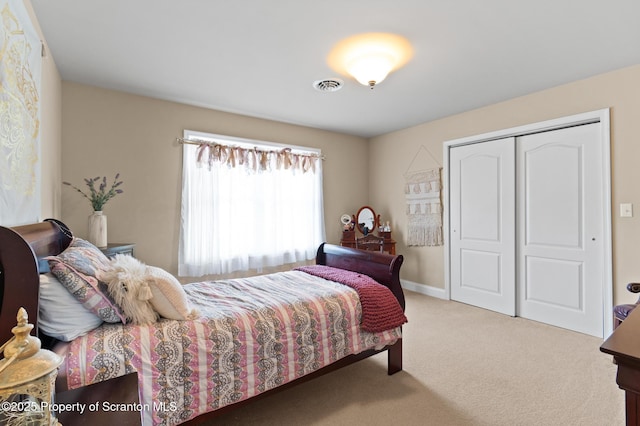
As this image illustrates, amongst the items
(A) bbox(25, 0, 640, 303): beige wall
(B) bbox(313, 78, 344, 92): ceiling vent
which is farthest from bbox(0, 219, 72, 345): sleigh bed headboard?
(B) bbox(313, 78, 344, 92): ceiling vent

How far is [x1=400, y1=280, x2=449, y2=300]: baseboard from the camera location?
13.8ft

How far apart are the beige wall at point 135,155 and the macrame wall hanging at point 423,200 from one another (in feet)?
7.93

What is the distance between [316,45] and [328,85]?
2.32ft

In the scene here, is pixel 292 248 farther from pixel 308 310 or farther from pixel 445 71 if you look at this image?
pixel 445 71

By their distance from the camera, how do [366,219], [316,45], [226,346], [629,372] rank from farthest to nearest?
[366,219], [316,45], [226,346], [629,372]

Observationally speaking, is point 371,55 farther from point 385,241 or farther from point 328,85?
point 385,241

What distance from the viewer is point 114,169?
123 inches

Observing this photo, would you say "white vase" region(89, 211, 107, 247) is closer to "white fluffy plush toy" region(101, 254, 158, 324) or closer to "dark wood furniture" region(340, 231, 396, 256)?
"white fluffy plush toy" region(101, 254, 158, 324)

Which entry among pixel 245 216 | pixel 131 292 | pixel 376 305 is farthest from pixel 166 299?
pixel 245 216

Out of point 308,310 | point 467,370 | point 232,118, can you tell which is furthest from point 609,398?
point 232,118

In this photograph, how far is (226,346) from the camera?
5.20 feet

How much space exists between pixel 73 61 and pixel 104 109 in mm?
594

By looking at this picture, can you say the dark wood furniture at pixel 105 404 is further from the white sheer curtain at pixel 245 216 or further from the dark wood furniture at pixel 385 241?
the dark wood furniture at pixel 385 241

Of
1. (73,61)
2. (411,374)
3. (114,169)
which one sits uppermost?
(73,61)
